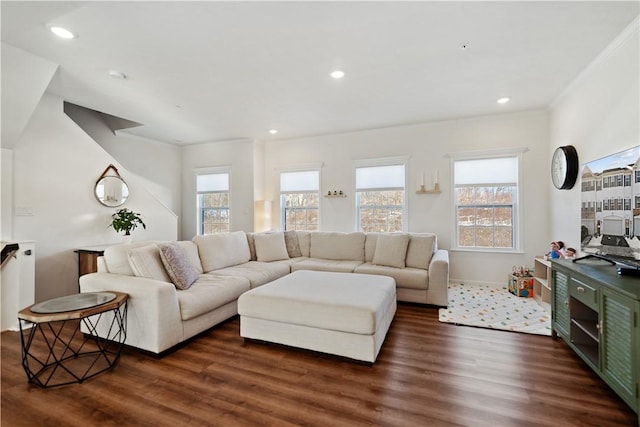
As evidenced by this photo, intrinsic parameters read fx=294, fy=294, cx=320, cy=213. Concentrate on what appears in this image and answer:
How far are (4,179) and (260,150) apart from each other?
152 inches

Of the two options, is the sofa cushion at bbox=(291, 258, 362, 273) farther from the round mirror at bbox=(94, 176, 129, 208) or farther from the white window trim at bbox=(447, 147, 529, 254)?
the round mirror at bbox=(94, 176, 129, 208)

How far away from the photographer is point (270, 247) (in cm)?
478

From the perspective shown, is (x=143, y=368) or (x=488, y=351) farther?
(x=488, y=351)

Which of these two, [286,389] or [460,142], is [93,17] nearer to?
[286,389]

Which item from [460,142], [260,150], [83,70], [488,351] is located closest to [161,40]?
[83,70]

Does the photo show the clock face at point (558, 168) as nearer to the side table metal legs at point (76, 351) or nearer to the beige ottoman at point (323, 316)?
the beige ottoman at point (323, 316)

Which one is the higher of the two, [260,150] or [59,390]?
[260,150]

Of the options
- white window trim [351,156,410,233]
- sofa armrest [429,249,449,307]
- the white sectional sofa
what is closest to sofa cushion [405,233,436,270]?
the white sectional sofa

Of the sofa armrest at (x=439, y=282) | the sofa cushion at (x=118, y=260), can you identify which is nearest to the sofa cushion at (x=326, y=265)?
the sofa armrest at (x=439, y=282)

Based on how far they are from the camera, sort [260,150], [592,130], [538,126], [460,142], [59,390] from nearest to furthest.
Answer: [59,390] < [592,130] < [538,126] < [460,142] < [260,150]

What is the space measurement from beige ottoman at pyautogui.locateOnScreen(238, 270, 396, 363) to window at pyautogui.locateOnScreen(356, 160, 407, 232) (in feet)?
8.22

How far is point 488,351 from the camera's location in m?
2.58

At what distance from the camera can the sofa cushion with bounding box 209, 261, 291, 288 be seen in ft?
12.1

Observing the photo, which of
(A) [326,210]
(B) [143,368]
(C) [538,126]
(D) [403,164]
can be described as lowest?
(B) [143,368]
